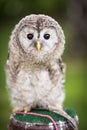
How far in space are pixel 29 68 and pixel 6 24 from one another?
537cm

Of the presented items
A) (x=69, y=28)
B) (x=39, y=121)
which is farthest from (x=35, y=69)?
(x=69, y=28)

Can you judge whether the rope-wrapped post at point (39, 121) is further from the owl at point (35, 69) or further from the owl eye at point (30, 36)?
the owl eye at point (30, 36)

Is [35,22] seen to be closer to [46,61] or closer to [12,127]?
[46,61]

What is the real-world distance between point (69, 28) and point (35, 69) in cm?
513

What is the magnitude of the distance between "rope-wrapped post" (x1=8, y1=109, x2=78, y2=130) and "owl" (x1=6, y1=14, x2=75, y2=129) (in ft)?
0.73

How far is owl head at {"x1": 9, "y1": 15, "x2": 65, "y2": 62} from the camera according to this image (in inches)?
106

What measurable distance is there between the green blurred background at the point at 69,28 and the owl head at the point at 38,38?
3283 millimetres

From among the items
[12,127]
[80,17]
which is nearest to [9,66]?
[12,127]

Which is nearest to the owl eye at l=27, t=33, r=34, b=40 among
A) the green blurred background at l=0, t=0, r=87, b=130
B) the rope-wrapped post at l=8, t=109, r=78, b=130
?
the rope-wrapped post at l=8, t=109, r=78, b=130

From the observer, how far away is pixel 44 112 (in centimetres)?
256

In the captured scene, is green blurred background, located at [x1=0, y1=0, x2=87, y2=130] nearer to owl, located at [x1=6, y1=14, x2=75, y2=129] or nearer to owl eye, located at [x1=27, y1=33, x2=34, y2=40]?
owl, located at [x1=6, y1=14, x2=75, y2=129]

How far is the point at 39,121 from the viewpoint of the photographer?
7.92 feet

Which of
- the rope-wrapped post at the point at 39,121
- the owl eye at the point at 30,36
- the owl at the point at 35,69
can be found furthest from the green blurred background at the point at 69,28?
the rope-wrapped post at the point at 39,121

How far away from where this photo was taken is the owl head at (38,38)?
2697 millimetres
